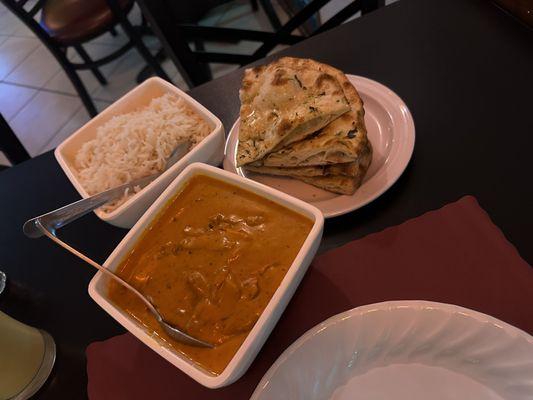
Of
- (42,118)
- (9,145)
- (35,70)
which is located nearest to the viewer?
(9,145)

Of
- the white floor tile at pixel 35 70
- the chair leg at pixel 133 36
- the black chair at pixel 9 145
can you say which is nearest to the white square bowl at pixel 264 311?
the black chair at pixel 9 145

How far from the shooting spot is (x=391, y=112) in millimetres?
1029

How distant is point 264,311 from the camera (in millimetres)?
662

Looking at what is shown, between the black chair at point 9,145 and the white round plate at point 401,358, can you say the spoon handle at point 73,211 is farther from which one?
the black chair at point 9,145

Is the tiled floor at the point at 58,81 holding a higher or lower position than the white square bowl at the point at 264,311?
lower

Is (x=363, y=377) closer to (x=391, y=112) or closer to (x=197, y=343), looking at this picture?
(x=197, y=343)

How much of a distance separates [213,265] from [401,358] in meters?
0.34

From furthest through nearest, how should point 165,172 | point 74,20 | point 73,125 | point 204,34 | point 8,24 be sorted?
1. point 8,24
2. point 73,125
3. point 74,20
4. point 204,34
5. point 165,172

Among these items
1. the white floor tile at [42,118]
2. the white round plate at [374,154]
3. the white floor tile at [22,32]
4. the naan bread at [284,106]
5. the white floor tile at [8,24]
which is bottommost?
the white floor tile at [42,118]

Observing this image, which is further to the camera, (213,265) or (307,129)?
(307,129)

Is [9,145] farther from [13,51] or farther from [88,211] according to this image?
[13,51]

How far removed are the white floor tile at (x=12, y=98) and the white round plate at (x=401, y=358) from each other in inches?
121

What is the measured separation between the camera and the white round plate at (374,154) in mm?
911

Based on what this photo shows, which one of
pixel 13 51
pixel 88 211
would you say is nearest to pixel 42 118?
pixel 13 51
